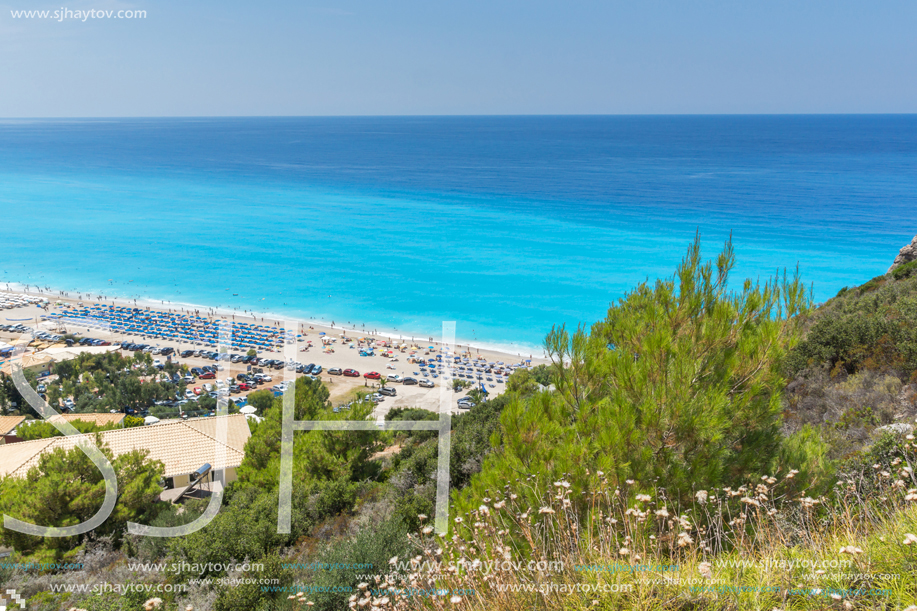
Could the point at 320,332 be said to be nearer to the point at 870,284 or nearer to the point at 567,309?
the point at 567,309

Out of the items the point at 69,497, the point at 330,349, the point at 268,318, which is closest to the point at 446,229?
the point at 268,318

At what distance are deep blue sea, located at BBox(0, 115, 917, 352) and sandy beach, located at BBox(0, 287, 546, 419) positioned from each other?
7.60 feet

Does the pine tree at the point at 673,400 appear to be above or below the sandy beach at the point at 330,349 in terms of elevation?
below

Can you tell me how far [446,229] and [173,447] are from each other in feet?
155

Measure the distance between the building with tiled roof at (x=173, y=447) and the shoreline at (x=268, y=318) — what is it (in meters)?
20.5

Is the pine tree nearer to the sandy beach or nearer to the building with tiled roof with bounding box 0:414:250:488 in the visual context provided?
the building with tiled roof with bounding box 0:414:250:488

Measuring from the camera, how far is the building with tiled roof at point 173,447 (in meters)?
11.3

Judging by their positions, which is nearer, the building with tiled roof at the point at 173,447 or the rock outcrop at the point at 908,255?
the building with tiled roof at the point at 173,447

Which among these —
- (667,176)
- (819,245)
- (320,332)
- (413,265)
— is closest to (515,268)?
(413,265)

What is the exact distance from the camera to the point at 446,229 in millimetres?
57938

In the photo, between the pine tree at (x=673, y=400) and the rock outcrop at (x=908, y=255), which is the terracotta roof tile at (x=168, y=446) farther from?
the rock outcrop at (x=908, y=255)

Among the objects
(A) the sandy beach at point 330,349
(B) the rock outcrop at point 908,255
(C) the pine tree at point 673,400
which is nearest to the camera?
(C) the pine tree at point 673,400

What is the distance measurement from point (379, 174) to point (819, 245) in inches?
2641

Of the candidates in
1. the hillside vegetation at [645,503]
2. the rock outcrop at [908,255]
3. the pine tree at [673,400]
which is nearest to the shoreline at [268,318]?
the rock outcrop at [908,255]
